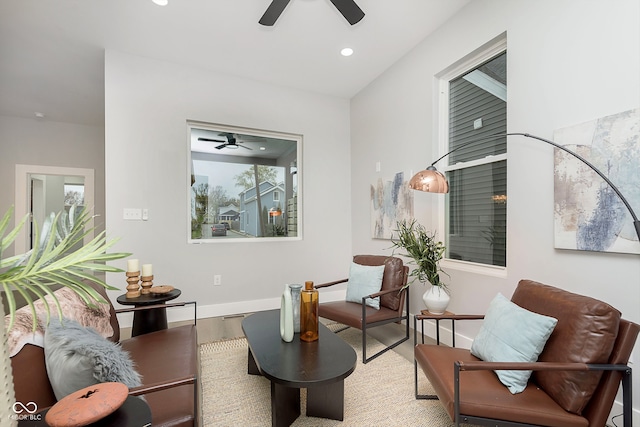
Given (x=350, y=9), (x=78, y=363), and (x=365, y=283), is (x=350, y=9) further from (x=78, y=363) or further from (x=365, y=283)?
(x=78, y=363)

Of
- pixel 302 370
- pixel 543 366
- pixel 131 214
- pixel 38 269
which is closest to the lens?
pixel 38 269

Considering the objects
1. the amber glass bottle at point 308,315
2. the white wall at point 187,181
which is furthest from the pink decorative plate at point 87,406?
the white wall at point 187,181

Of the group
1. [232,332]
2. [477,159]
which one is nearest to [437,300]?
[477,159]

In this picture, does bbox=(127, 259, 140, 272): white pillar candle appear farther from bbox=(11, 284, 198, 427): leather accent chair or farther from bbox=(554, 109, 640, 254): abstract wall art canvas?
bbox=(554, 109, 640, 254): abstract wall art canvas

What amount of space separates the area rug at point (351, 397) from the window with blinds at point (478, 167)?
1226 mm

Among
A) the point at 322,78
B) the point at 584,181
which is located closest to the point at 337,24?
the point at 322,78

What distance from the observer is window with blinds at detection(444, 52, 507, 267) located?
2.64m

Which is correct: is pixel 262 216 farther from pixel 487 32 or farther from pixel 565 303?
pixel 565 303

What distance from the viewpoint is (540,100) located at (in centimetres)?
222

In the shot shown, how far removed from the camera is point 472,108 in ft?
9.73

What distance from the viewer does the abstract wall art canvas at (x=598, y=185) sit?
1.72 meters

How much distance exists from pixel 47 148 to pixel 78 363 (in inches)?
236

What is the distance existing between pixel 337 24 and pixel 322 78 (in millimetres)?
1105

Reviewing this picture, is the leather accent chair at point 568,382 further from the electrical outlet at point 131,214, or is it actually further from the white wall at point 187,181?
the electrical outlet at point 131,214
